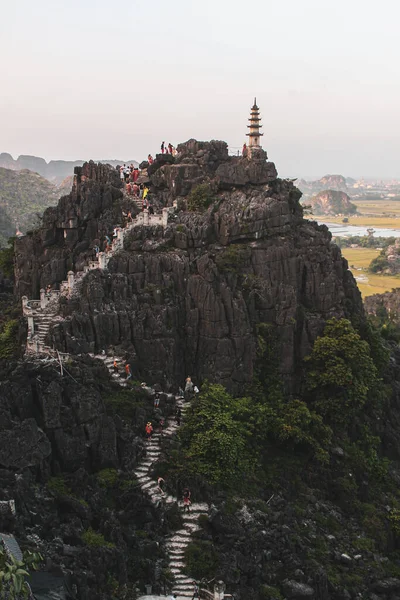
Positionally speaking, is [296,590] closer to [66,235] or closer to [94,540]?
[94,540]

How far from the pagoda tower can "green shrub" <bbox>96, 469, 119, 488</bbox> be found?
84.9 ft

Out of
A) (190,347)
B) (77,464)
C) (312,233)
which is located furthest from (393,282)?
(77,464)

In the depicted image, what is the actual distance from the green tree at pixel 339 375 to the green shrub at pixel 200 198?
11275 mm

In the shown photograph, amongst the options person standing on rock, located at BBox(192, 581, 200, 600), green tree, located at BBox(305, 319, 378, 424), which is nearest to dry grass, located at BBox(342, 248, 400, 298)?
green tree, located at BBox(305, 319, 378, 424)

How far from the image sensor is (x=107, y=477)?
30.5m

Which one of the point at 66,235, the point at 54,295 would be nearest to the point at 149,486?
the point at 54,295

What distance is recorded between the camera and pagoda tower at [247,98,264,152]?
48125 mm

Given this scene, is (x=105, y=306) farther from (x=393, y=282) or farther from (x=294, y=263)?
(x=393, y=282)

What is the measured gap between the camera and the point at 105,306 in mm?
40156

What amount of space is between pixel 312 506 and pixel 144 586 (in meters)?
12.5

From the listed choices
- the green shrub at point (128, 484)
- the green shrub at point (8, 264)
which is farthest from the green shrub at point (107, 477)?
the green shrub at point (8, 264)

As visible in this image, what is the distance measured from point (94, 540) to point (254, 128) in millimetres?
31227

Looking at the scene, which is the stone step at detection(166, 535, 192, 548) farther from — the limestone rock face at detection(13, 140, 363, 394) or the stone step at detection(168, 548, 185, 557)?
the limestone rock face at detection(13, 140, 363, 394)

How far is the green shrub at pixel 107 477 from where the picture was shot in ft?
98.8
